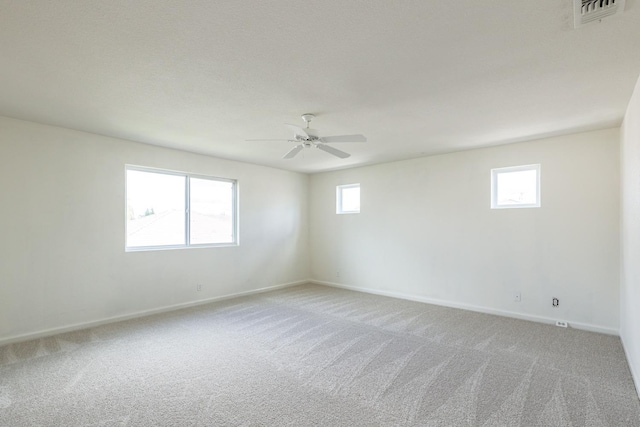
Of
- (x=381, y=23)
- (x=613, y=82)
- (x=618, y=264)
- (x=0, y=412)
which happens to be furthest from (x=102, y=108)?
(x=618, y=264)

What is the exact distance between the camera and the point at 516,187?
4.72 metres

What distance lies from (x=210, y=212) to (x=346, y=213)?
274 cm

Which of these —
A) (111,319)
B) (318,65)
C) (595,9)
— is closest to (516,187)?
(595,9)

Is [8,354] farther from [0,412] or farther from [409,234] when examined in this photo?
[409,234]

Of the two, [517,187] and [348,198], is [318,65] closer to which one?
[517,187]

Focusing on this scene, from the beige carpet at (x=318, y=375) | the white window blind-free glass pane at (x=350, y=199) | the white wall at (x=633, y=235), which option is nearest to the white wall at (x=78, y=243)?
the beige carpet at (x=318, y=375)

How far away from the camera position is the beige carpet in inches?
89.4

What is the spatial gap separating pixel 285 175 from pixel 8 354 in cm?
497

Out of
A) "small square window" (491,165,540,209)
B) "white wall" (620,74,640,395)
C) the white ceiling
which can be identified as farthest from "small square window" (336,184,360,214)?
"white wall" (620,74,640,395)

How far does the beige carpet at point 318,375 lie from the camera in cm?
227

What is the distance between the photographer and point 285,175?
695 cm

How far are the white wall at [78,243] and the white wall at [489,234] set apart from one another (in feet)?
9.37

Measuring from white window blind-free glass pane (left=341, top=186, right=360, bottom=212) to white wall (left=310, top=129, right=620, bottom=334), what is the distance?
220 millimetres

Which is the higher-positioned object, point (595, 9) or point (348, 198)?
point (595, 9)
